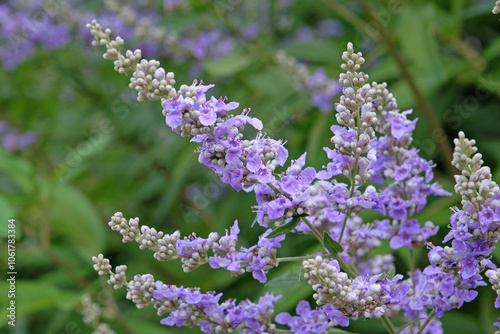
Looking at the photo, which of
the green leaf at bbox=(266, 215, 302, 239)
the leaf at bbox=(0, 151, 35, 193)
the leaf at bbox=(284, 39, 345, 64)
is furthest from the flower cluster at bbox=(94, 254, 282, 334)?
the leaf at bbox=(284, 39, 345, 64)

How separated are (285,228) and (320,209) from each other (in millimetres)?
238

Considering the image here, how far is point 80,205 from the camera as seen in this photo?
368 cm

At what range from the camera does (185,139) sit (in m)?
4.13

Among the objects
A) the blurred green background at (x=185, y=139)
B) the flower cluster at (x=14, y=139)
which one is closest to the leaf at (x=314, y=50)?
the blurred green background at (x=185, y=139)

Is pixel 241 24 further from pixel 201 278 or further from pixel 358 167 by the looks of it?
pixel 358 167

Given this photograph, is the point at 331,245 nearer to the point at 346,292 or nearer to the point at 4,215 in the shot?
the point at 346,292

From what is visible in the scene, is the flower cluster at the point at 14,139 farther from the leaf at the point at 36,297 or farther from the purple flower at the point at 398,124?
the purple flower at the point at 398,124

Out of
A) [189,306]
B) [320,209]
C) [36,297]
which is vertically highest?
[36,297]

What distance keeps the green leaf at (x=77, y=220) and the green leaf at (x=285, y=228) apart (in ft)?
7.52

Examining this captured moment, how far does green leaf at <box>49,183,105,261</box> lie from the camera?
3650 mm

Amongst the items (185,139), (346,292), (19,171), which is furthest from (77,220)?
(346,292)

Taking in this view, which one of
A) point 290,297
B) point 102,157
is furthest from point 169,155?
point 290,297

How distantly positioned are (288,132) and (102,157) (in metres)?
1.42

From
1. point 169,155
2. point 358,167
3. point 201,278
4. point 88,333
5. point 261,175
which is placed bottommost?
point 261,175
